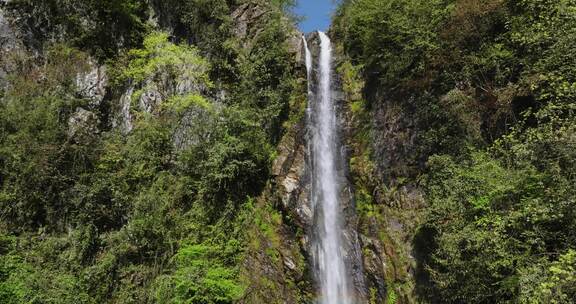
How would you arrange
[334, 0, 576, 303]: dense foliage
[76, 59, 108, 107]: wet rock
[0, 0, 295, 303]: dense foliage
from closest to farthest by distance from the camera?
[334, 0, 576, 303]: dense foliage → [0, 0, 295, 303]: dense foliage → [76, 59, 108, 107]: wet rock

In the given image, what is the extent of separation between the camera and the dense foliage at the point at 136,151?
36.4ft

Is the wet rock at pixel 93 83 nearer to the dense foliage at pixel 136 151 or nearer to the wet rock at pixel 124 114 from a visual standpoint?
the dense foliage at pixel 136 151

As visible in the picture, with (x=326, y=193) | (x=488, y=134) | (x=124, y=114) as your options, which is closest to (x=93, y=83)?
(x=124, y=114)

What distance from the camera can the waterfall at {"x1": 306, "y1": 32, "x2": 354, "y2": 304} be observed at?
Result: 1240 cm

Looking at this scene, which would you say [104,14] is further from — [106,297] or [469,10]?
[469,10]

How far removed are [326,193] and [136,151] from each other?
252 inches

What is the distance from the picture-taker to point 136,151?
13.2m

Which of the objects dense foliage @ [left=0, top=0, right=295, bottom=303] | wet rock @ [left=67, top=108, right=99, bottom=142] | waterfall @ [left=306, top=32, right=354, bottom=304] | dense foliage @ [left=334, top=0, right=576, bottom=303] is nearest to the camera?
dense foliage @ [left=334, top=0, right=576, bottom=303]

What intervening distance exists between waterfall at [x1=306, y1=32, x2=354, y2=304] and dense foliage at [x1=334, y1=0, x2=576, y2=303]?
2003mm

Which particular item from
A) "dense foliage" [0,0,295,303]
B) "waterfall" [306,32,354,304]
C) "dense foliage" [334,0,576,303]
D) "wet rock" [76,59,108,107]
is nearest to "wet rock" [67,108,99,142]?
"dense foliage" [0,0,295,303]

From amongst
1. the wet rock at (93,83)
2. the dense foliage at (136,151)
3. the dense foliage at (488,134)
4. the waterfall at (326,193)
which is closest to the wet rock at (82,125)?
the dense foliage at (136,151)

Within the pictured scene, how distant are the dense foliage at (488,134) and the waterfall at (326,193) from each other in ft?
6.57

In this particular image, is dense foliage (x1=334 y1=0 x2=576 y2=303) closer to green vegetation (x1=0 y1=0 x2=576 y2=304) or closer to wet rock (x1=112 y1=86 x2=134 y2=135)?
green vegetation (x1=0 y1=0 x2=576 y2=304)

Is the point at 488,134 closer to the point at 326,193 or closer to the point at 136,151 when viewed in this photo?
the point at 326,193
